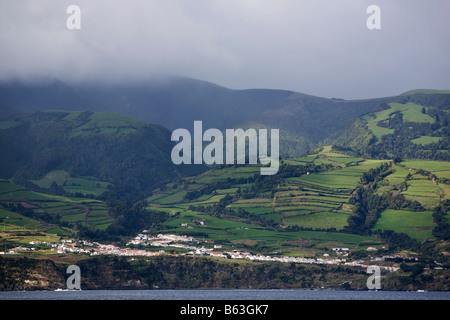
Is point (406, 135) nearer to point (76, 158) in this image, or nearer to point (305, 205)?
point (305, 205)

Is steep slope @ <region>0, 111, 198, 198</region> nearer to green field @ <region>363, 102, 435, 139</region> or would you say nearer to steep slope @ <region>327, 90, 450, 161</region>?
steep slope @ <region>327, 90, 450, 161</region>

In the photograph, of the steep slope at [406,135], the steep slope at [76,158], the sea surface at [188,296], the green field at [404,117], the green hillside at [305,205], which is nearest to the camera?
the sea surface at [188,296]

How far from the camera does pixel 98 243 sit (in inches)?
4392

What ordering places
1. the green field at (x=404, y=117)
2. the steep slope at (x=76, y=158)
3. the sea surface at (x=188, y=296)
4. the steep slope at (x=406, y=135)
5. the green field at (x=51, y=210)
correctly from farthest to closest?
1. the green field at (x=404, y=117)
2. the steep slope at (x=76, y=158)
3. the steep slope at (x=406, y=135)
4. the green field at (x=51, y=210)
5. the sea surface at (x=188, y=296)

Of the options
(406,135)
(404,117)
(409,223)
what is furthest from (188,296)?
(404,117)

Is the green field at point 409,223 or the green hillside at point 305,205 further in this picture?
the green hillside at point 305,205

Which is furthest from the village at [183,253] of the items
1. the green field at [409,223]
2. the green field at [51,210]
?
the green field at [51,210]

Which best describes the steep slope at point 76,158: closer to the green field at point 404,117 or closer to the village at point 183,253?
the green field at point 404,117

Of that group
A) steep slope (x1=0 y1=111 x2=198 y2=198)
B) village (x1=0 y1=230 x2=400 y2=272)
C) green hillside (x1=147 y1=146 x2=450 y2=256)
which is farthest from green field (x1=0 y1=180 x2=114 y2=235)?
steep slope (x1=0 y1=111 x2=198 y2=198)

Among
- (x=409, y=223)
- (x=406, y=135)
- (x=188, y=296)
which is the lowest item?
(x=188, y=296)

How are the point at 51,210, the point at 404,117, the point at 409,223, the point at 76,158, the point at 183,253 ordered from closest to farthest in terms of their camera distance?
the point at 183,253, the point at 409,223, the point at 51,210, the point at 76,158, the point at 404,117
